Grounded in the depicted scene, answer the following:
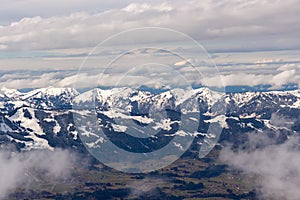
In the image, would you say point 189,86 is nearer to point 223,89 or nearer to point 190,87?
point 190,87

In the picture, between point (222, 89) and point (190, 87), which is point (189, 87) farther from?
point (222, 89)

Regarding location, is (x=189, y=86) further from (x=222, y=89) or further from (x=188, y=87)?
(x=222, y=89)

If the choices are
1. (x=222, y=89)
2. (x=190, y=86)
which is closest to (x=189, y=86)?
(x=190, y=86)

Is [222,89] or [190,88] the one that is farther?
[190,88]

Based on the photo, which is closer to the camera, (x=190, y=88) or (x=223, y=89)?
(x=223, y=89)

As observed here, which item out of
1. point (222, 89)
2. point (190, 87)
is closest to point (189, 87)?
point (190, 87)

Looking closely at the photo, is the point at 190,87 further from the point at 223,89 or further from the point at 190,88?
the point at 223,89
